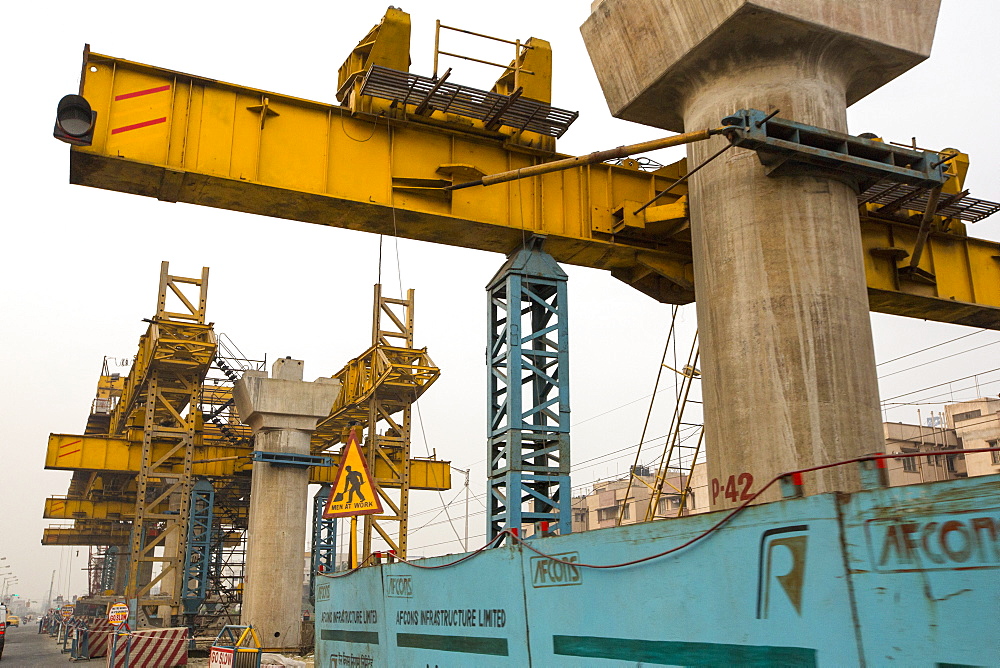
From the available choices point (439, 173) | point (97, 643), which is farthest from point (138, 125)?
point (97, 643)

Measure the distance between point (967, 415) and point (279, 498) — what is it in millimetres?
66080

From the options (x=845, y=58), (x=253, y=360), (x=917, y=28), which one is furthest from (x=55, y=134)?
(x=253, y=360)

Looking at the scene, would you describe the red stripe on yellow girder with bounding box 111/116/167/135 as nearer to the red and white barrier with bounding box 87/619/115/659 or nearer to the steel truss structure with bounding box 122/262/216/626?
the steel truss structure with bounding box 122/262/216/626

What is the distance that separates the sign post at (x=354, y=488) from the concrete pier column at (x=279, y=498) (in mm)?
15611

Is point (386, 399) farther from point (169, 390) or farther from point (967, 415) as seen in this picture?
point (967, 415)

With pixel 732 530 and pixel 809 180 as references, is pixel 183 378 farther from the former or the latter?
pixel 732 530

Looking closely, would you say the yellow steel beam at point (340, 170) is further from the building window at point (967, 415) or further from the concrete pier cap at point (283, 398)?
the building window at point (967, 415)

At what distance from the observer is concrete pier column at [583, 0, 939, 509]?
35.7ft

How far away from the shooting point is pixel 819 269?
1129 cm

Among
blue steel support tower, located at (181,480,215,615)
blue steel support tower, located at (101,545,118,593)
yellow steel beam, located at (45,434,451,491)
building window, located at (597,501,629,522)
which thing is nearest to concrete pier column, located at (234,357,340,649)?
yellow steel beam, located at (45,434,451,491)

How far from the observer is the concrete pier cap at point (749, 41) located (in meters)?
11.5

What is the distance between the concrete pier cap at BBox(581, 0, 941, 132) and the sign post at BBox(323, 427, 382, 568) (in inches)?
282

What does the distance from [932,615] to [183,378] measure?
97.9 feet

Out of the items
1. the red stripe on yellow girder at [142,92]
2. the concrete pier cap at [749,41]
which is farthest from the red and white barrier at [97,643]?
the concrete pier cap at [749,41]
